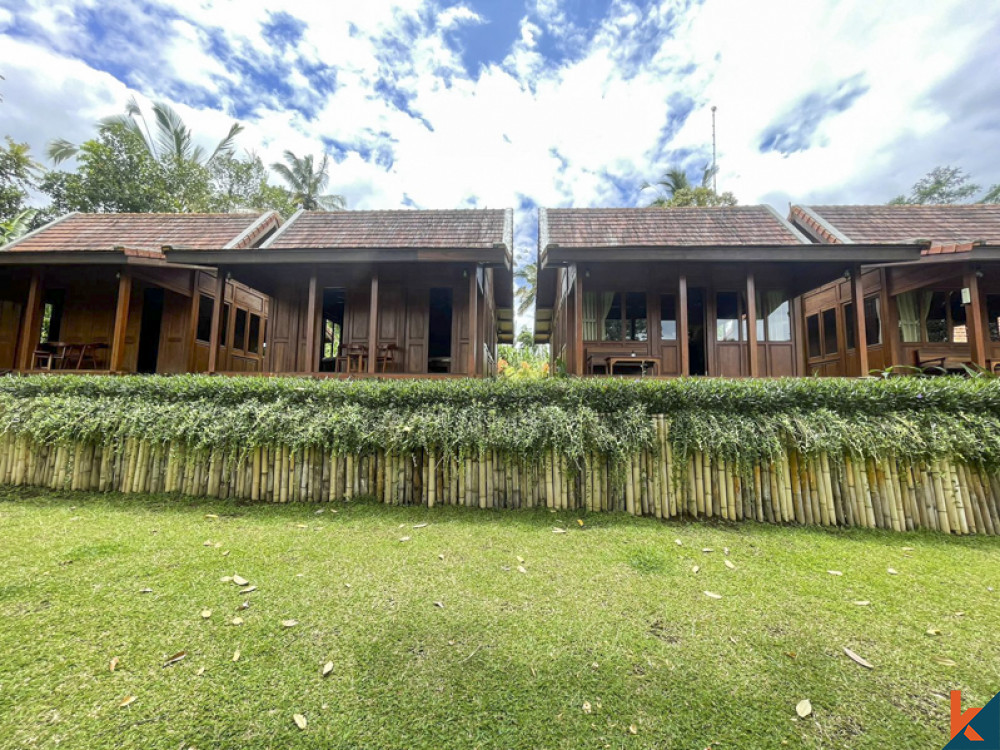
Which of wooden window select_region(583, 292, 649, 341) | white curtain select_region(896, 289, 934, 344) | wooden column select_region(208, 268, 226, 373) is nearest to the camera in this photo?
wooden column select_region(208, 268, 226, 373)

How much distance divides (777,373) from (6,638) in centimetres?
1146

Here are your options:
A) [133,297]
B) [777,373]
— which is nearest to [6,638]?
[133,297]

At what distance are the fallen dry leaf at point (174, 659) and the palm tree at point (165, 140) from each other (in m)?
22.9

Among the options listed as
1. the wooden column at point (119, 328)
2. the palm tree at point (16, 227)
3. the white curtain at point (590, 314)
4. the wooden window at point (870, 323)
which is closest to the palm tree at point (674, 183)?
the wooden window at point (870, 323)

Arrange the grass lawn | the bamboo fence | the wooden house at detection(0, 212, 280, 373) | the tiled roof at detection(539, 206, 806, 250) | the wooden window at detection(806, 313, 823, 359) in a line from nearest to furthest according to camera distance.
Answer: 1. the grass lawn
2. the bamboo fence
3. the wooden house at detection(0, 212, 280, 373)
4. the tiled roof at detection(539, 206, 806, 250)
5. the wooden window at detection(806, 313, 823, 359)

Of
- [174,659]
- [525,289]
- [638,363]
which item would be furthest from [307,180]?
[174,659]

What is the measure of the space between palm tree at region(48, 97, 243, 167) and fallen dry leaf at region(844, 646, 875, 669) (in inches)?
983

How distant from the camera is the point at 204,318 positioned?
34.6 ft

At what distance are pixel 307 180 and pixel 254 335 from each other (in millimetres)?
14650

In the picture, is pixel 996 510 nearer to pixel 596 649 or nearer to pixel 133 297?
pixel 596 649

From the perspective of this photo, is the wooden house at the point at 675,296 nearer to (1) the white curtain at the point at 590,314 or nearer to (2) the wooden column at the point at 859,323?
(1) the white curtain at the point at 590,314

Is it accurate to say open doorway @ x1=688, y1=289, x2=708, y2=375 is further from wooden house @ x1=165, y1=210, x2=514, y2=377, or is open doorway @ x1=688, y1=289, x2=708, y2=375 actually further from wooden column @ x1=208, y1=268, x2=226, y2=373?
wooden column @ x1=208, y1=268, x2=226, y2=373

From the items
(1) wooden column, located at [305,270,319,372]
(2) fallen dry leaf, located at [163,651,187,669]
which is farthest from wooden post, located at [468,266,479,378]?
(2) fallen dry leaf, located at [163,651,187,669]

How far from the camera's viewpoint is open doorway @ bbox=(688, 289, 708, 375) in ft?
30.8
